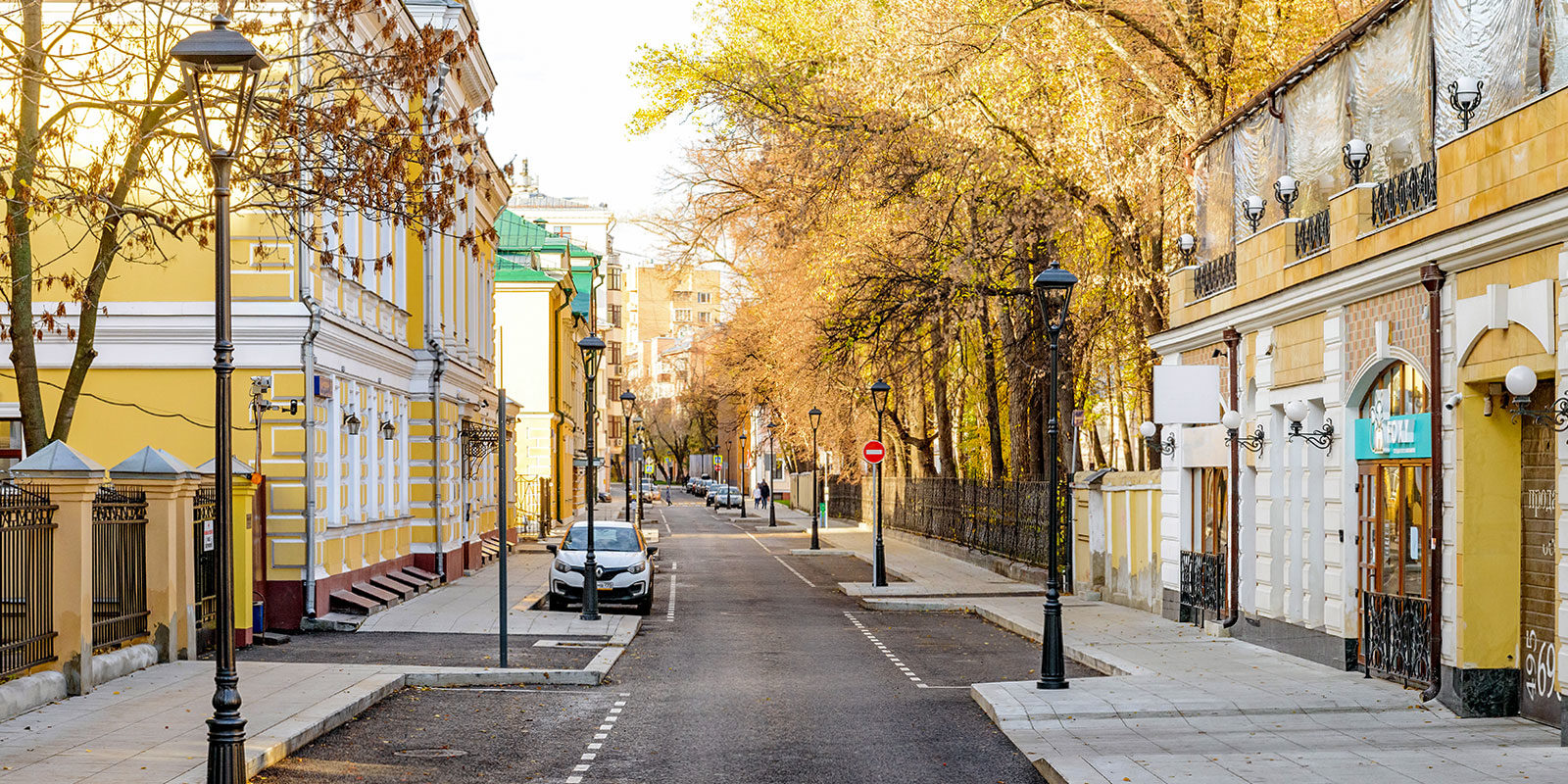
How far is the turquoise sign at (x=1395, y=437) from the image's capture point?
13445mm

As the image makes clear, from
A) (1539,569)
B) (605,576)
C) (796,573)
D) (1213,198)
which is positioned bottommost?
(796,573)

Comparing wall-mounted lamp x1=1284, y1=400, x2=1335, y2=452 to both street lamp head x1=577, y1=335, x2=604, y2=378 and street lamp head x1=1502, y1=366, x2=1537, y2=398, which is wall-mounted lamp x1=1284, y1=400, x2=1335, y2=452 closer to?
street lamp head x1=1502, y1=366, x2=1537, y2=398

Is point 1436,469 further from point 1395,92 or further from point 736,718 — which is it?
point 736,718

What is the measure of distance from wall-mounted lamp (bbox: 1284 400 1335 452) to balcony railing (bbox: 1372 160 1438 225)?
7.21ft

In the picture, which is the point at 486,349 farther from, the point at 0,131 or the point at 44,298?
the point at 0,131

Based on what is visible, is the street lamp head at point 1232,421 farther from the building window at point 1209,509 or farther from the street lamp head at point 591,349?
the street lamp head at point 591,349

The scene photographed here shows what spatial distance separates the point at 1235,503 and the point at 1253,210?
11.3 ft

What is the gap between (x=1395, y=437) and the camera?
46.3 feet

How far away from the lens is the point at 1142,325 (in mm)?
27062

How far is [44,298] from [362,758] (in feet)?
39.1

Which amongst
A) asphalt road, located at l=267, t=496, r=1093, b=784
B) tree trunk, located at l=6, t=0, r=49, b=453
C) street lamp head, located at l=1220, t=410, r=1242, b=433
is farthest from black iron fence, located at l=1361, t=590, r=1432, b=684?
tree trunk, located at l=6, t=0, r=49, b=453

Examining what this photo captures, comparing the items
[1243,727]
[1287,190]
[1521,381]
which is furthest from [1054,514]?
[1521,381]

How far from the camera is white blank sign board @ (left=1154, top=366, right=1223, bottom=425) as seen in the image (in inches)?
753

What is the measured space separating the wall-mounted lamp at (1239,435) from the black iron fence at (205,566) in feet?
37.3
